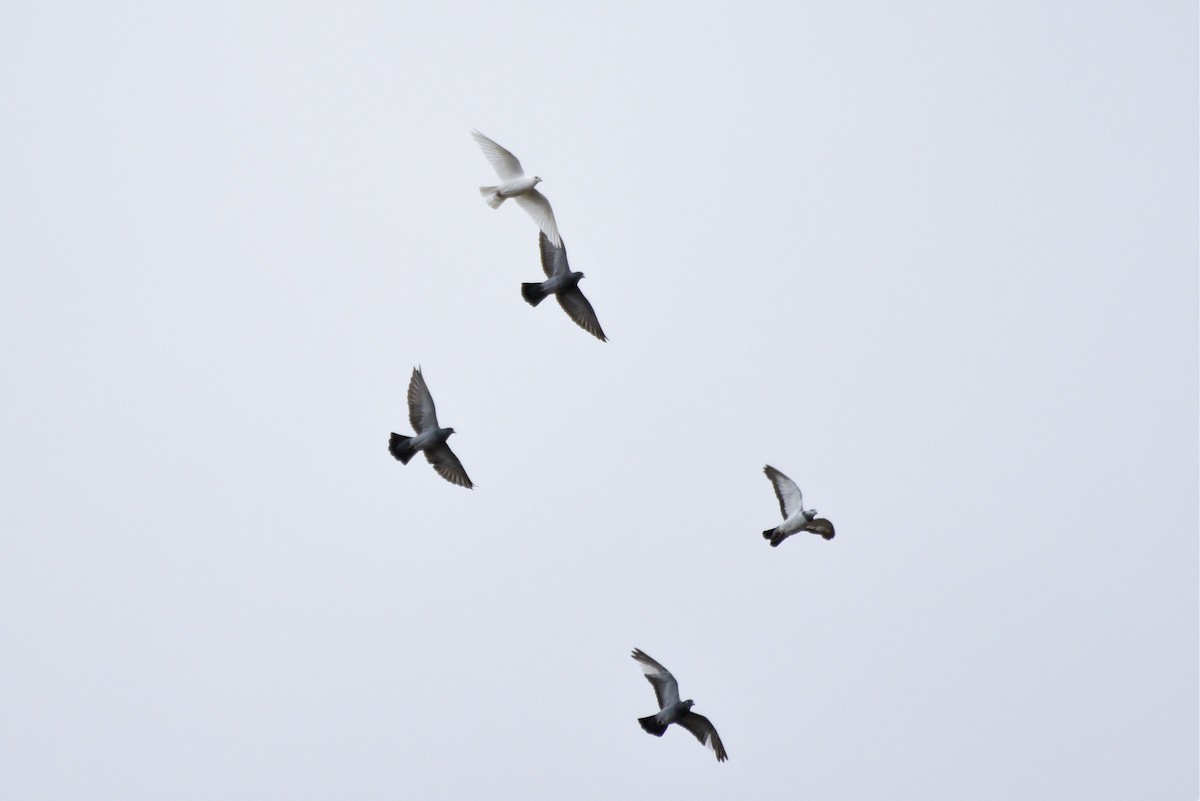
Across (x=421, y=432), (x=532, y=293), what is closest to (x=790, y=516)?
(x=532, y=293)

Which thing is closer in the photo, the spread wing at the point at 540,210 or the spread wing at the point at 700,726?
the spread wing at the point at 540,210

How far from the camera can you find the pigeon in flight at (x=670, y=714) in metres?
26.0

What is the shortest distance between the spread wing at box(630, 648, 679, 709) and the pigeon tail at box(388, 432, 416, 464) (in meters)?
5.49

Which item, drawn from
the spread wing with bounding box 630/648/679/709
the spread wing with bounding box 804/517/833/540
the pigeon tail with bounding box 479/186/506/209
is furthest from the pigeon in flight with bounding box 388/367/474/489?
the spread wing with bounding box 804/517/833/540

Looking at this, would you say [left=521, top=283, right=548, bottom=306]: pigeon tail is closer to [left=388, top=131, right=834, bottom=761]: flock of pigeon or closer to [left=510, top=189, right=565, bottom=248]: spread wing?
[left=388, top=131, right=834, bottom=761]: flock of pigeon

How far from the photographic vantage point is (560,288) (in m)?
26.8

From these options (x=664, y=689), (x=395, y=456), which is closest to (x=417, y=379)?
(x=395, y=456)

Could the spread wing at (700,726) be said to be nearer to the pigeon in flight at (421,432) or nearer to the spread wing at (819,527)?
the spread wing at (819,527)

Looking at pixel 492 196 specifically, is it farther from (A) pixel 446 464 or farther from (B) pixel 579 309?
(A) pixel 446 464

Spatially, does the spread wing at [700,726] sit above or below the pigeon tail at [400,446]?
below

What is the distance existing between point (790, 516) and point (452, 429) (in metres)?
6.61

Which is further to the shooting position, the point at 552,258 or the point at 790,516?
the point at 790,516

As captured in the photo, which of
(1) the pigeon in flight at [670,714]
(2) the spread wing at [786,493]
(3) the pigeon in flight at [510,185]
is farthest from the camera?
(2) the spread wing at [786,493]

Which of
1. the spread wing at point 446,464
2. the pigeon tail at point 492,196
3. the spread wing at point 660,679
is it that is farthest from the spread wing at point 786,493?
the pigeon tail at point 492,196
